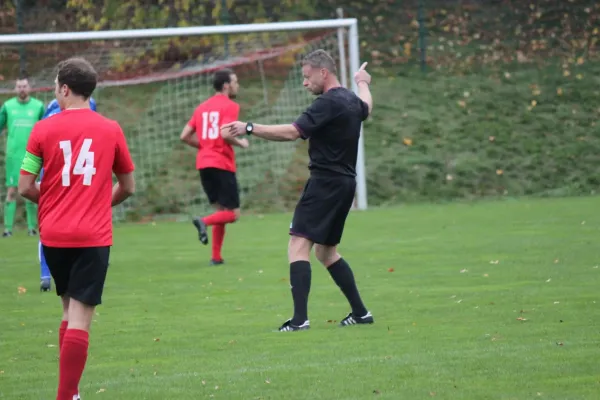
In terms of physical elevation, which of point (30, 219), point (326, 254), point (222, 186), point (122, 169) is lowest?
point (30, 219)

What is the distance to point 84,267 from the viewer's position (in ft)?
19.3

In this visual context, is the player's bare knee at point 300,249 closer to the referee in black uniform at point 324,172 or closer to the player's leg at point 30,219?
the referee in black uniform at point 324,172

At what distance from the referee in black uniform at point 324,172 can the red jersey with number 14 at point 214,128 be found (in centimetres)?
468

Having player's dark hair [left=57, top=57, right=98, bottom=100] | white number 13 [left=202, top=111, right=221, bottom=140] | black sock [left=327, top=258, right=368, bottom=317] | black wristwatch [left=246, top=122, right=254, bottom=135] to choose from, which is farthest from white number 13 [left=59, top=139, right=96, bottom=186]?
white number 13 [left=202, top=111, right=221, bottom=140]

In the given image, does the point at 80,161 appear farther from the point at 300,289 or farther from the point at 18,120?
the point at 18,120

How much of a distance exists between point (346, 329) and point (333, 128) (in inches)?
56.7

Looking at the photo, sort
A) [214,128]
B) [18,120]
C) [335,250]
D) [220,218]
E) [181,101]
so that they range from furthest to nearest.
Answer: [181,101], [18,120], [214,128], [220,218], [335,250]

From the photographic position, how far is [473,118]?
2217 cm

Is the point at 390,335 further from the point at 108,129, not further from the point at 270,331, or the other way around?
the point at 108,129

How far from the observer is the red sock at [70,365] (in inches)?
228

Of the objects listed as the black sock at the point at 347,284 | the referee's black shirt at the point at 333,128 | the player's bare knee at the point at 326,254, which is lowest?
the black sock at the point at 347,284

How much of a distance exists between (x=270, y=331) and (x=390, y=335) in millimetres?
918

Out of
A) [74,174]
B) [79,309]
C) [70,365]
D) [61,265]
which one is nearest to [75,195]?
[74,174]

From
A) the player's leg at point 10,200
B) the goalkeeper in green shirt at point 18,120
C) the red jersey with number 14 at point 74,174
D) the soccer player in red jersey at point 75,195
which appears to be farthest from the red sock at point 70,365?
the player's leg at point 10,200
